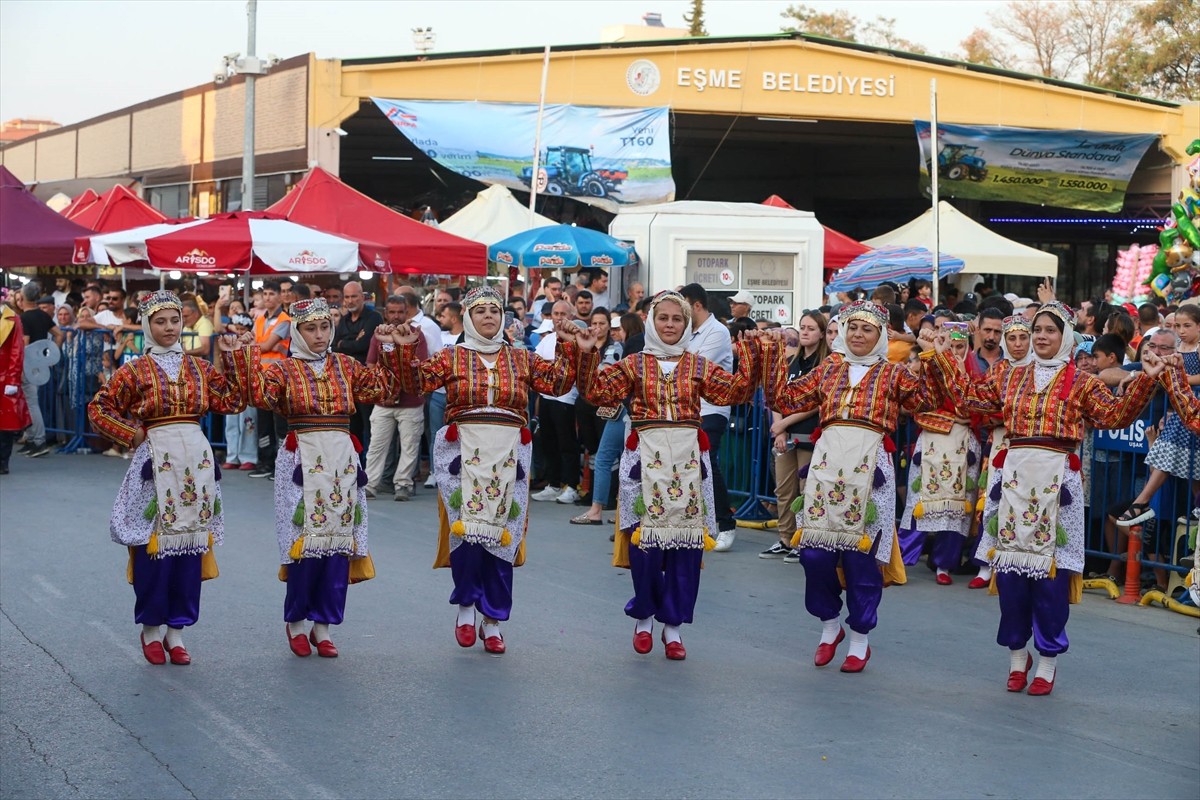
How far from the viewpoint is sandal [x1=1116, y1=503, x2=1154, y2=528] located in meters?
8.98

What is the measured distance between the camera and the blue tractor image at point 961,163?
2511cm

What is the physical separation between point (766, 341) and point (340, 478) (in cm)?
223

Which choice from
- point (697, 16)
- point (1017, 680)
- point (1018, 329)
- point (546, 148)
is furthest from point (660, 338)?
point (697, 16)

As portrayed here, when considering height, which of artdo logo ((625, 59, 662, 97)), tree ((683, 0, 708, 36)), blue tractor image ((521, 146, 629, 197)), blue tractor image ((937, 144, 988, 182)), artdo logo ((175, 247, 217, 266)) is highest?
tree ((683, 0, 708, 36))

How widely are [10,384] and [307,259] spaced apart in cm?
307

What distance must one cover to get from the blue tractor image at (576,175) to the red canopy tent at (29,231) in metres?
6.93

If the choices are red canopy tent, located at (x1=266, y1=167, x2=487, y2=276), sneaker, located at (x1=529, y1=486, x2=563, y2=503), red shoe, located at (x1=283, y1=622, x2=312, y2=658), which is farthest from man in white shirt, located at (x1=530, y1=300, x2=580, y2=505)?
red shoe, located at (x1=283, y1=622, x2=312, y2=658)

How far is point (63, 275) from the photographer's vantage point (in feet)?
82.7

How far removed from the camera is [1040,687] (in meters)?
6.90

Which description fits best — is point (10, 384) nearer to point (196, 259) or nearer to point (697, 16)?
point (196, 259)

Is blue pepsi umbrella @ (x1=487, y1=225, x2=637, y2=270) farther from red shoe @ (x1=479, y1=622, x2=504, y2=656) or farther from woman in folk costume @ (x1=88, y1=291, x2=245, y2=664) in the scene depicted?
woman in folk costume @ (x1=88, y1=291, x2=245, y2=664)

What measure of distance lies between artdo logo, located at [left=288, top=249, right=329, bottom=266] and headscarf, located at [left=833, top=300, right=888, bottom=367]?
27.1 feet

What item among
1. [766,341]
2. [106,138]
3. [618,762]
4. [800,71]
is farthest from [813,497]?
[106,138]

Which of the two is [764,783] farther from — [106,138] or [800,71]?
[106,138]
